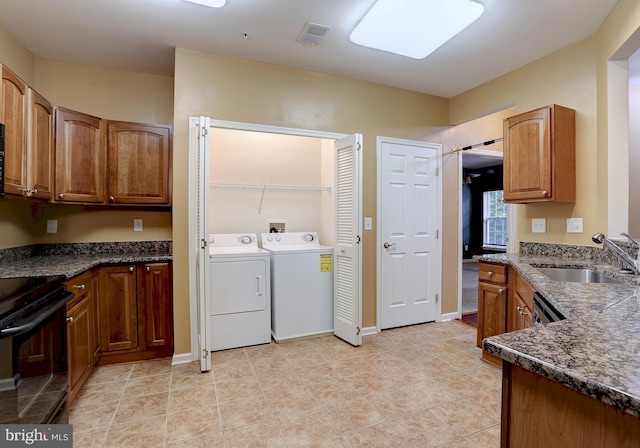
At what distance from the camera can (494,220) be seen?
332 inches

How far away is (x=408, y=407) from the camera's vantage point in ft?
6.89

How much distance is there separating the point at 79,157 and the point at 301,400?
8.36 ft

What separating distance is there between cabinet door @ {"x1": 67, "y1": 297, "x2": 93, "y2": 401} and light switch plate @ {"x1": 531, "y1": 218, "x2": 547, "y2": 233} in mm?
3592

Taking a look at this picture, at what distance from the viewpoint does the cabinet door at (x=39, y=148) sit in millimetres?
2271

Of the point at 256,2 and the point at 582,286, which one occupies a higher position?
the point at 256,2

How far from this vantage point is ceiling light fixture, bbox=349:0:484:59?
203 cm

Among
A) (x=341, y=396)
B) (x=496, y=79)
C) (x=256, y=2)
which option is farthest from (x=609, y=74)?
(x=341, y=396)

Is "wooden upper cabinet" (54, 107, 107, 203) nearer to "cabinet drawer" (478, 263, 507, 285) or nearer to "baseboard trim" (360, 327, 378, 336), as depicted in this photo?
"baseboard trim" (360, 327, 378, 336)

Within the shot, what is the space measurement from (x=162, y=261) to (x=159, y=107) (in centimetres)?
155

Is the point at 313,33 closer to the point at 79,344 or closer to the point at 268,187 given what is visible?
the point at 268,187

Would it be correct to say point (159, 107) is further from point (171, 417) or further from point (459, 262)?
point (459, 262)

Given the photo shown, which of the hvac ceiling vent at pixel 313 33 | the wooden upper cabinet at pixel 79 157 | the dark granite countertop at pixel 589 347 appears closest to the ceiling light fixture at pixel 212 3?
the hvac ceiling vent at pixel 313 33

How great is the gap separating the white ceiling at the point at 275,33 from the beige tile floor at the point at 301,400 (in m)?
2.59

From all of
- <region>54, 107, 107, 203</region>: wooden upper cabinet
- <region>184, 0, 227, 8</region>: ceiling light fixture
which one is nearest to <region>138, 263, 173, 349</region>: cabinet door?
<region>54, 107, 107, 203</region>: wooden upper cabinet
